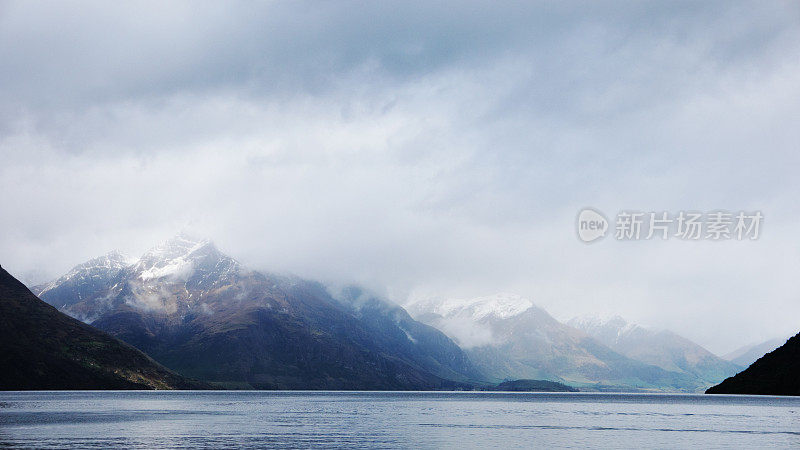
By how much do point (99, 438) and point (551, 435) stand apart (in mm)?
84629

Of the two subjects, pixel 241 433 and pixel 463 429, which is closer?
pixel 241 433

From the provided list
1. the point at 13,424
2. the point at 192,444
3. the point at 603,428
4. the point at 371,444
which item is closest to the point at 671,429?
the point at 603,428

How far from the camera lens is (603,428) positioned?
159 m

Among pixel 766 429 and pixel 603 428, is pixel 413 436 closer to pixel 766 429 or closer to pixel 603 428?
pixel 603 428

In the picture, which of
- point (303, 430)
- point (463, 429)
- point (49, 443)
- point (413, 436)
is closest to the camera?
point (49, 443)

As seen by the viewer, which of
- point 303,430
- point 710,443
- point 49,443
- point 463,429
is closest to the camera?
point 49,443

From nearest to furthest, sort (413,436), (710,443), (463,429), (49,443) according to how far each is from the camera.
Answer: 1. (49,443)
2. (710,443)
3. (413,436)
4. (463,429)

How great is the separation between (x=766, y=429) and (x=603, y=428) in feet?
112

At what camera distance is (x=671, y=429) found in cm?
15650

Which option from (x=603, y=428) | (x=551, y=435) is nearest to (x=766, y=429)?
(x=603, y=428)

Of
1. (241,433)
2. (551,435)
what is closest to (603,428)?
(551,435)

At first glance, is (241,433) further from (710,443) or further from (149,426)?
(710,443)

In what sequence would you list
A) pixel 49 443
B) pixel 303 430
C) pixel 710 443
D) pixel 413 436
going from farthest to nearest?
1. pixel 303 430
2. pixel 413 436
3. pixel 710 443
4. pixel 49 443

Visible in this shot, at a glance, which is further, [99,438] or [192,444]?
[99,438]
